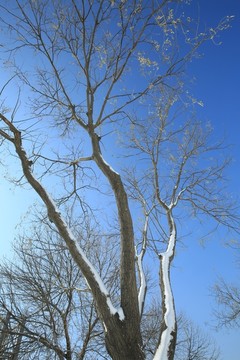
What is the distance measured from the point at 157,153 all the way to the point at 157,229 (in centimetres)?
221

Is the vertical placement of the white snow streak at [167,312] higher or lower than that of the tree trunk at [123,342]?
higher

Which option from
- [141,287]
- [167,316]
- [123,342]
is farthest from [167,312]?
[141,287]

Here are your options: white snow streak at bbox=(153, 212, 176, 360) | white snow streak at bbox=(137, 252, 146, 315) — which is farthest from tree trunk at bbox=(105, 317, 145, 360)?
white snow streak at bbox=(137, 252, 146, 315)

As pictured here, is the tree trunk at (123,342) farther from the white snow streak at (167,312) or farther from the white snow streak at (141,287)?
the white snow streak at (141,287)

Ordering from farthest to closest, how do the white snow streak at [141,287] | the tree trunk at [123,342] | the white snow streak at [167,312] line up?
the white snow streak at [141,287] < the white snow streak at [167,312] < the tree trunk at [123,342]

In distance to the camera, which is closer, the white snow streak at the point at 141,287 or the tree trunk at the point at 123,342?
the tree trunk at the point at 123,342

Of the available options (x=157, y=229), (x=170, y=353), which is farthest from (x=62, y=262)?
(x=170, y=353)

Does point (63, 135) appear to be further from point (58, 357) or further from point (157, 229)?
point (58, 357)

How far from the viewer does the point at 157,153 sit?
8328 mm

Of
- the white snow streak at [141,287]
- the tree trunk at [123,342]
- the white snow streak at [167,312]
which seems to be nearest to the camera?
the tree trunk at [123,342]

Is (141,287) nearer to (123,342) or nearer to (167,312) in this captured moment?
(167,312)

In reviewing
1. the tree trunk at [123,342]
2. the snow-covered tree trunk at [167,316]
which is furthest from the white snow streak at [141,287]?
the tree trunk at [123,342]

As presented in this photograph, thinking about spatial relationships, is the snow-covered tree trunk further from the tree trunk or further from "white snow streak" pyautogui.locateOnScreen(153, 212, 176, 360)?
the tree trunk

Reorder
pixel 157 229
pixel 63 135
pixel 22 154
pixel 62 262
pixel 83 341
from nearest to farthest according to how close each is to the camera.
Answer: pixel 22 154, pixel 63 135, pixel 157 229, pixel 83 341, pixel 62 262
